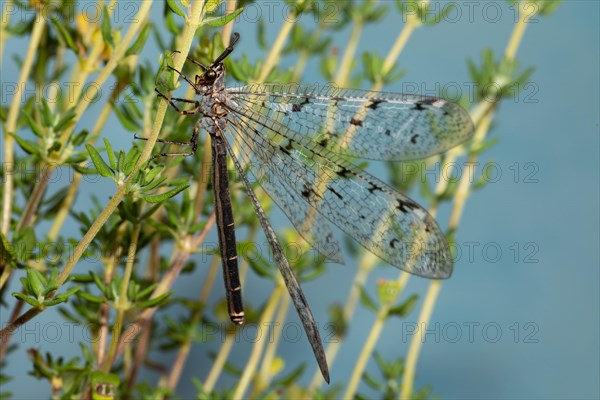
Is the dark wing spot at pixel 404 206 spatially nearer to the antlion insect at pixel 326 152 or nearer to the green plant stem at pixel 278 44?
the antlion insect at pixel 326 152

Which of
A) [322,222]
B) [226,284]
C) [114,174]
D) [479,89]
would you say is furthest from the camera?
[479,89]

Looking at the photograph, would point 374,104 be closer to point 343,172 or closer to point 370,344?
point 343,172

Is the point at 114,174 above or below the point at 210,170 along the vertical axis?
below

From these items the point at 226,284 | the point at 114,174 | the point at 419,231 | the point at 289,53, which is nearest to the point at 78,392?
the point at 226,284

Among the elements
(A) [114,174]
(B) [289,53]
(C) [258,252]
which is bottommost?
(A) [114,174]

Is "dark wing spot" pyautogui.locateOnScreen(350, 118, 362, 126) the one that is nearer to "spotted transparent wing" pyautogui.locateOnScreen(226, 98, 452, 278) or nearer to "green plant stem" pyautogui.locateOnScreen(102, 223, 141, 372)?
"spotted transparent wing" pyautogui.locateOnScreen(226, 98, 452, 278)

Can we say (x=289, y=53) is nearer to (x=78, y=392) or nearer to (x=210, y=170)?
(x=210, y=170)

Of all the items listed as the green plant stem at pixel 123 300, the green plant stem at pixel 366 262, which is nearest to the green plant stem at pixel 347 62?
the green plant stem at pixel 366 262
